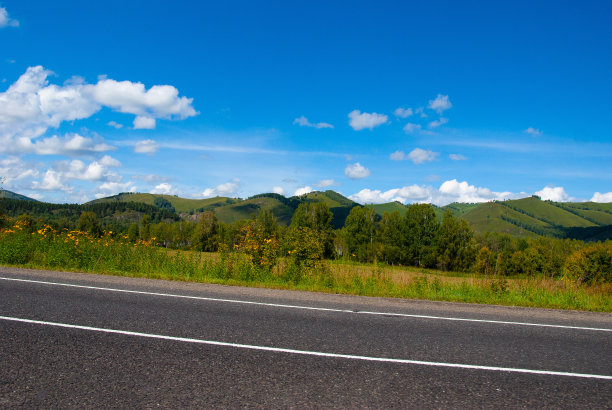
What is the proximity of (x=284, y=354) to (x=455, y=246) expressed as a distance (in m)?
77.3

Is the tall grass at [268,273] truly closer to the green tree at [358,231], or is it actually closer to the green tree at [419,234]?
the green tree at [419,234]

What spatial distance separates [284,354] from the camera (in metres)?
5.61

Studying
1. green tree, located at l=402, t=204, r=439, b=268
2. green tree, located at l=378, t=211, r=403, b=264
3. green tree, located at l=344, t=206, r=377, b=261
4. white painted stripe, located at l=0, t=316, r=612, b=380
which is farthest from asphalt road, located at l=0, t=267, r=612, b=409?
green tree, located at l=344, t=206, r=377, b=261

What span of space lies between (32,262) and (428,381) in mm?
16331

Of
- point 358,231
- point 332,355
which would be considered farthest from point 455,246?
point 332,355

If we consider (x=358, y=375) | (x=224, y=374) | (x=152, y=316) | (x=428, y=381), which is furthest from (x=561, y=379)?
(x=152, y=316)

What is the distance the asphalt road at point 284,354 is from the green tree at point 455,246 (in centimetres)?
7033

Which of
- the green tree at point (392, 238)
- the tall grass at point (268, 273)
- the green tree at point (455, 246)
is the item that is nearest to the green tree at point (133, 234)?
the tall grass at point (268, 273)

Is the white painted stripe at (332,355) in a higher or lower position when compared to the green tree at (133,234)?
lower

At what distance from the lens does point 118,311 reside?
310 inches

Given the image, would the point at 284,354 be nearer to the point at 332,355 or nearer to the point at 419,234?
the point at 332,355

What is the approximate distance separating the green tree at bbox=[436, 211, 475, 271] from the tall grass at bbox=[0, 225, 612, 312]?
2572 inches

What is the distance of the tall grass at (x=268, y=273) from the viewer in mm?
12117

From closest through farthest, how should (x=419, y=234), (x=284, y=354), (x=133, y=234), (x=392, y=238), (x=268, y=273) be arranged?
(x=284, y=354) → (x=268, y=273) → (x=133, y=234) → (x=419, y=234) → (x=392, y=238)
